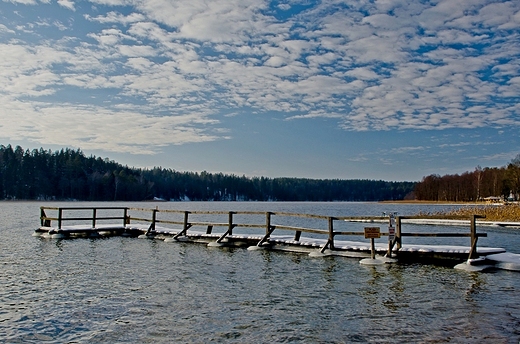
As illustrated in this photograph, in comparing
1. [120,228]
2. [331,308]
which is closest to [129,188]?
[120,228]

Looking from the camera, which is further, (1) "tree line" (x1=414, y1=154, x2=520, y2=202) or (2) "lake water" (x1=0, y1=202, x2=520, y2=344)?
(1) "tree line" (x1=414, y1=154, x2=520, y2=202)

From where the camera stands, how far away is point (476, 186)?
13000 cm

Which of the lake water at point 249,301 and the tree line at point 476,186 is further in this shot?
the tree line at point 476,186

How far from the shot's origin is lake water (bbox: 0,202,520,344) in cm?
912

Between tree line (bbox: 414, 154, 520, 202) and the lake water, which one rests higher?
tree line (bbox: 414, 154, 520, 202)

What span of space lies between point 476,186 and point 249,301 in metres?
134

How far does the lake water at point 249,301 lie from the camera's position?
9117mm

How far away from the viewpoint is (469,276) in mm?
15477

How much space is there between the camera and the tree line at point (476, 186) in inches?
4347

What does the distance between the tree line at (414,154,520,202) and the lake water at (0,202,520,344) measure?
334ft

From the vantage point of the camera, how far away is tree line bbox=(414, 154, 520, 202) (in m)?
110

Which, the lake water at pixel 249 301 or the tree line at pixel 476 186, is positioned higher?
the tree line at pixel 476 186

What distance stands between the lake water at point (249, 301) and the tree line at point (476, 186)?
10192cm

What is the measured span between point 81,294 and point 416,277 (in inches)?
428
